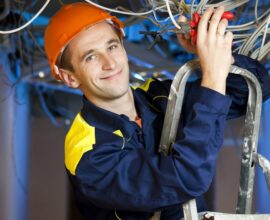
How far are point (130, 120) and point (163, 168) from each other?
24 centimetres

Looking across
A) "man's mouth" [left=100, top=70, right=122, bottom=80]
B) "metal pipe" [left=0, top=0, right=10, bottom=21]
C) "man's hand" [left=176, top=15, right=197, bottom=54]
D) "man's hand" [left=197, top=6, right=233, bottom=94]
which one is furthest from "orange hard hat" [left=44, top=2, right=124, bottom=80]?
"metal pipe" [left=0, top=0, right=10, bottom=21]

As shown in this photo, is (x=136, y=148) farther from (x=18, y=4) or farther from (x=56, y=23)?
(x=18, y=4)

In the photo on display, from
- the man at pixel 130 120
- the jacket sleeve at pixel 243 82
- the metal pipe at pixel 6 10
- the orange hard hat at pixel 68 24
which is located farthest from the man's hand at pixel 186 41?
the metal pipe at pixel 6 10

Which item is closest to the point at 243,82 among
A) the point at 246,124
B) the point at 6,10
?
the point at 246,124

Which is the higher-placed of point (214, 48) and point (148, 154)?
point (214, 48)

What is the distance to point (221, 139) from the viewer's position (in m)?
0.93

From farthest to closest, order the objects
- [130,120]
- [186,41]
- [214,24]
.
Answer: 1. [130,120]
2. [186,41]
3. [214,24]

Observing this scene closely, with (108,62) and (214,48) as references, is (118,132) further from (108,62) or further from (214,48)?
(214,48)

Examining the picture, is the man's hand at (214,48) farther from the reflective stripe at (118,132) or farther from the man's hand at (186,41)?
the reflective stripe at (118,132)

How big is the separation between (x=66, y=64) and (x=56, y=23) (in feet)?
0.34

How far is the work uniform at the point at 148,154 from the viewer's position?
2.94 feet

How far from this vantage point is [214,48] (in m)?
0.89

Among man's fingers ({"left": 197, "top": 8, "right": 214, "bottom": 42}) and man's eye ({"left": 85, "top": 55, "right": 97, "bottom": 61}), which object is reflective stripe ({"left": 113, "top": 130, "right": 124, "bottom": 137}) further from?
man's fingers ({"left": 197, "top": 8, "right": 214, "bottom": 42})

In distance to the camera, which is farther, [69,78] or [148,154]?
[69,78]
